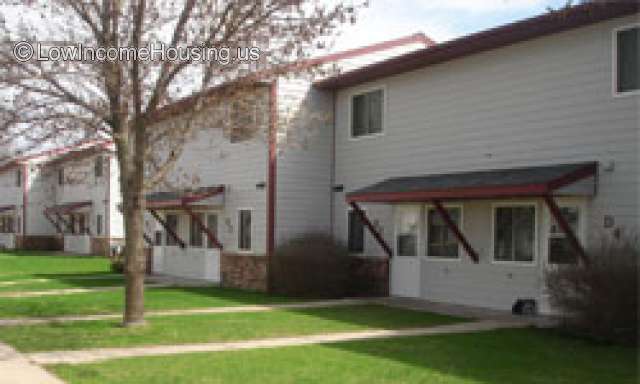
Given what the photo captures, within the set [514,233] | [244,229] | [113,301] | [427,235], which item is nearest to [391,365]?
[514,233]

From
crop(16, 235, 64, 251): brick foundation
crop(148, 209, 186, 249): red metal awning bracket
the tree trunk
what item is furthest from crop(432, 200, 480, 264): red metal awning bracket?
crop(16, 235, 64, 251): brick foundation

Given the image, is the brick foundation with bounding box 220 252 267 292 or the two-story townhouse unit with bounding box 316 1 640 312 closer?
the two-story townhouse unit with bounding box 316 1 640 312

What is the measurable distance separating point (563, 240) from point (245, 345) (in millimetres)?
6485

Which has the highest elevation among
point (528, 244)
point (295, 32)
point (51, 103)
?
point (295, 32)

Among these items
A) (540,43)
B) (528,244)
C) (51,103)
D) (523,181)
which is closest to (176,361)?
(51,103)

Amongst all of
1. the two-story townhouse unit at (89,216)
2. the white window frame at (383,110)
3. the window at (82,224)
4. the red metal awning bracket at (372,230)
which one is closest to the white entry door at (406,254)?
the red metal awning bracket at (372,230)

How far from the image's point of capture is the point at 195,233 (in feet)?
82.0

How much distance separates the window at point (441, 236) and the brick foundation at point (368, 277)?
162 cm

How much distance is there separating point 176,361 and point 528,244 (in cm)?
791

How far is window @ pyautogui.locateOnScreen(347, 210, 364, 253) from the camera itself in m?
19.8

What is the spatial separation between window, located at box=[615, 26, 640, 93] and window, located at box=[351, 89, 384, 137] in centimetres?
708

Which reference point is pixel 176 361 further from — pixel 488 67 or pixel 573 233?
pixel 488 67

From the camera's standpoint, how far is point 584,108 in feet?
44.6

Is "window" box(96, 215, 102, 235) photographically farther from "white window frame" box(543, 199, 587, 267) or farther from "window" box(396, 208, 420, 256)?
"white window frame" box(543, 199, 587, 267)
